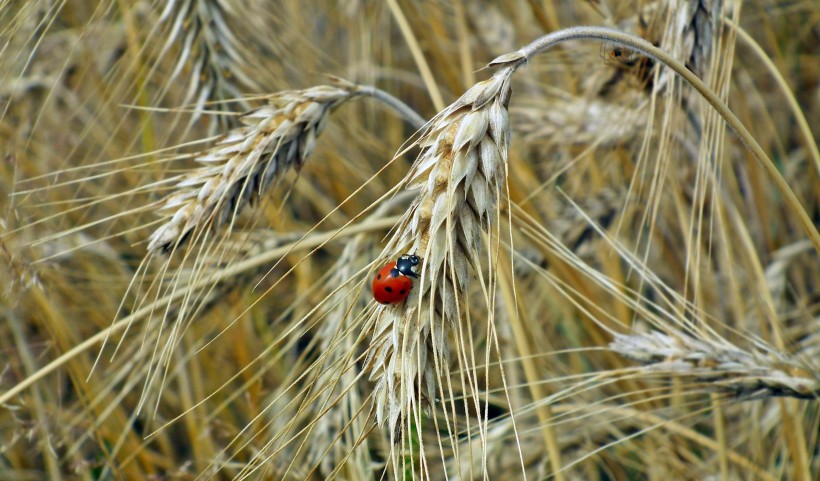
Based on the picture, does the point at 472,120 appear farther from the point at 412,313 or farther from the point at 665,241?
the point at 665,241

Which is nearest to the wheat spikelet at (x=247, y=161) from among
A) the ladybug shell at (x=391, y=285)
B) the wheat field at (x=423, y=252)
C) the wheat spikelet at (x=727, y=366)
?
the wheat field at (x=423, y=252)

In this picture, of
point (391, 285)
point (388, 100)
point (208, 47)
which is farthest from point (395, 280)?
point (208, 47)

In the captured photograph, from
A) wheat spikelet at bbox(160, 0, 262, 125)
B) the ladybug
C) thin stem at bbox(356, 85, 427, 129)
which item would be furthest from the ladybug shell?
wheat spikelet at bbox(160, 0, 262, 125)

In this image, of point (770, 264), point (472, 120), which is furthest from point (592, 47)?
point (472, 120)

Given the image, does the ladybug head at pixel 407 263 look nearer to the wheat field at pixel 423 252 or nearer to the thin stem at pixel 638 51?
the wheat field at pixel 423 252

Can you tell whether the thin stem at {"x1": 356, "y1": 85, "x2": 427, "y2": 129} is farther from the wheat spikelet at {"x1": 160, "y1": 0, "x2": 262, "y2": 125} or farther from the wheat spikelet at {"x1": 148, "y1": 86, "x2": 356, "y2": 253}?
the wheat spikelet at {"x1": 160, "y1": 0, "x2": 262, "y2": 125}

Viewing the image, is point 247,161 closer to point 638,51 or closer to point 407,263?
point 407,263
